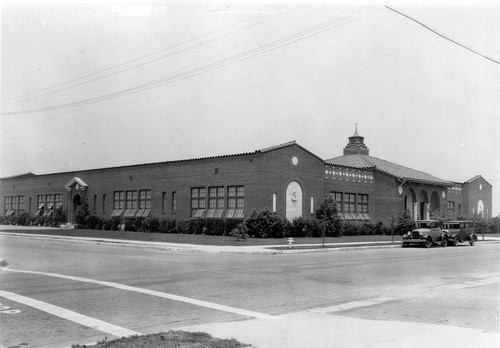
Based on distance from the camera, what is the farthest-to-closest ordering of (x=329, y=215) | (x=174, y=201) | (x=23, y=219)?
(x=23, y=219), (x=174, y=201), (x=329, y=215)

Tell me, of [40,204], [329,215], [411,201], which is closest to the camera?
[329,215]

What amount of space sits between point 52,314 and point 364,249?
23.3 metres

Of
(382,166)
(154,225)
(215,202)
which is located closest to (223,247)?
(215,202)

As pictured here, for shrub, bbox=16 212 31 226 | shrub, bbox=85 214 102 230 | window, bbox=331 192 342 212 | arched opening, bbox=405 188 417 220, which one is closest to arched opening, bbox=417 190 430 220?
arched opening, bbox=405 188 417 220

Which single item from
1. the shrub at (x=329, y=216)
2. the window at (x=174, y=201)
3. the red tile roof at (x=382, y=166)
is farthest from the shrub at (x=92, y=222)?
the red tile roof at (x=382, y=166)

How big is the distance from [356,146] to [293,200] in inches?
847

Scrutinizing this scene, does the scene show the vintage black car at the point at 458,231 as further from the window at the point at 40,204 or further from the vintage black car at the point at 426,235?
the window at the point at 40,204

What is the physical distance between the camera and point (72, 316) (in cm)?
898

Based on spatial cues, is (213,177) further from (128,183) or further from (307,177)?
(128,183)

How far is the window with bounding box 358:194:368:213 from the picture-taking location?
46.8 metres

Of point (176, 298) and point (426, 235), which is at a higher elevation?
point (426, 235)

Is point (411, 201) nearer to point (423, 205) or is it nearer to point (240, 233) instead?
point (423, 205)

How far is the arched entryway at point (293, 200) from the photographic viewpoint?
125 ft

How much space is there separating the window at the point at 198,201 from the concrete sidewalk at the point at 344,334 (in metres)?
31.6
